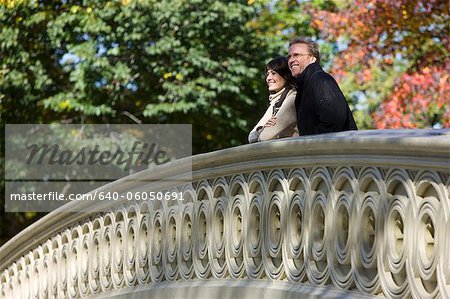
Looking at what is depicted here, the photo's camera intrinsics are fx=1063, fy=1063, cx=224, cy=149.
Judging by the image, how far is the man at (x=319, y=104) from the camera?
6434mm

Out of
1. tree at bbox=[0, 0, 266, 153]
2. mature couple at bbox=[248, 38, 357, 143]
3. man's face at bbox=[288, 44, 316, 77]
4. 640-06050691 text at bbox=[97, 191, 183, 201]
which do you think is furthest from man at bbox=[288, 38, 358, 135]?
tree at bbox=[0, 0, 266, 153]

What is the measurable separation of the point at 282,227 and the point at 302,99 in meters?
0.80

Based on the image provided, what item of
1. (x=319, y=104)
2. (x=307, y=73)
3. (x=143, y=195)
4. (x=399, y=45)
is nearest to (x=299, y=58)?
(x=307, y=73)

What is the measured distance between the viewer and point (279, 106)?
7.31 meters

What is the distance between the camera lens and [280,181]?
652 centimetres

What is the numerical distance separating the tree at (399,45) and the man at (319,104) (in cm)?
909

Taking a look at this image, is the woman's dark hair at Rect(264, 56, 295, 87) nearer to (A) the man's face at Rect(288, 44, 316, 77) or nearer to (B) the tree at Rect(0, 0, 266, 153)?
(A) the man's face at Rect(288, 44, 316, 77)

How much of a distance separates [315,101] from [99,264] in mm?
3906

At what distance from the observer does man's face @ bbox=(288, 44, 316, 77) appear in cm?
692

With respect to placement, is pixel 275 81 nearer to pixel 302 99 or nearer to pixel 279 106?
pixel 279 106

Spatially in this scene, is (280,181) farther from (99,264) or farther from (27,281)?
(27,281)

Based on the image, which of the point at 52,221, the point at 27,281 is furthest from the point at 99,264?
the point at 27,281

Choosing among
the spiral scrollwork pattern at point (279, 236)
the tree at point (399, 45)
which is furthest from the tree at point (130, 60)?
the spiral scrollwork pattern at point (279, 236)

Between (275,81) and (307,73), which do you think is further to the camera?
(275,81)
